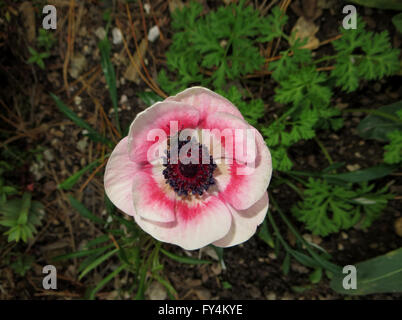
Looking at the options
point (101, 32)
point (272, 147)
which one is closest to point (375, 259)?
point (272, 147)

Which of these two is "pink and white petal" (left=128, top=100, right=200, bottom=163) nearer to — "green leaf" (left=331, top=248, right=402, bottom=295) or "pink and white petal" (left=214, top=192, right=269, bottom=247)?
"pink and white petal" (left=214, top=192, right=269, bottom=247)

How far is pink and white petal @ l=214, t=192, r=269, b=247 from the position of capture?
1344mm

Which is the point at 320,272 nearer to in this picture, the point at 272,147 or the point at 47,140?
the point at 272,147

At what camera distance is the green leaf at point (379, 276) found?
1.85 metres

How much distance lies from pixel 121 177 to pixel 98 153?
3.38 ft

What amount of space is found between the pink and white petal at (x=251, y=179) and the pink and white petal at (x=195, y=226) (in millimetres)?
74

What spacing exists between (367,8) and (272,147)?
3.53ft

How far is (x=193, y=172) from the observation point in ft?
4.83

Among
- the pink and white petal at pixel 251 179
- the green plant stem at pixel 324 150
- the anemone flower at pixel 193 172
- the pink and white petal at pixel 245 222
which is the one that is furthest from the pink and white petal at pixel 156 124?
the green plant stem at pixel 324 150

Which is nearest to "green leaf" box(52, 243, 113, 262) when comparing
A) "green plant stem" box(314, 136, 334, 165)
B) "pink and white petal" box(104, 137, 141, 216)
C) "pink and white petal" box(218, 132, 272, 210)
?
"pink and white petal" box(104, 137, 141, 216)

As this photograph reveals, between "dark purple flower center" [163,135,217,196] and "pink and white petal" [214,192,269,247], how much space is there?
204mm

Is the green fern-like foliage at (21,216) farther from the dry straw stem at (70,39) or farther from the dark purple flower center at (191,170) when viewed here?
the dark purple flower center at (191,170)

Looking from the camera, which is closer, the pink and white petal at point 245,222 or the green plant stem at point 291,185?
the pink and white petal at point 245,222

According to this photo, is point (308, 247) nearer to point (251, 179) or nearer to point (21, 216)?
point (251, 179)
